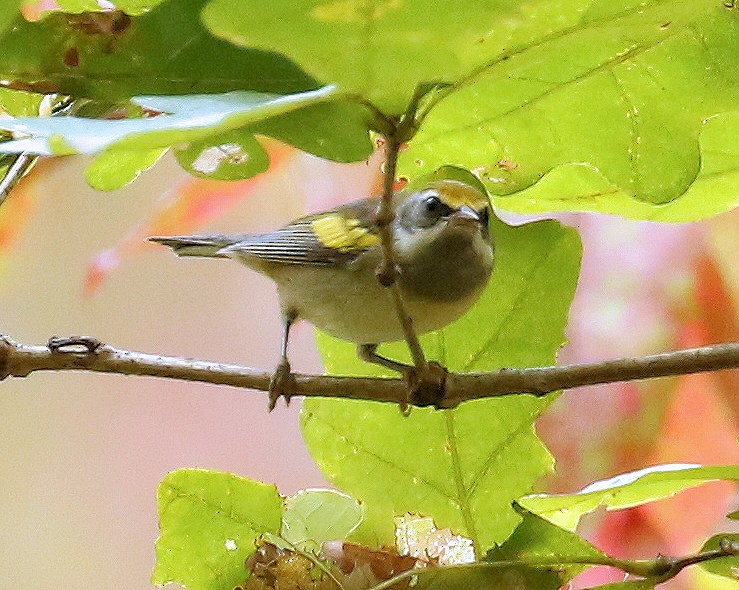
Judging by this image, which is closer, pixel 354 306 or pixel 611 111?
pixel 611 111

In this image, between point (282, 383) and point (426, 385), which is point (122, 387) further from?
point (426, 385)

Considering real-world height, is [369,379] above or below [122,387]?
above

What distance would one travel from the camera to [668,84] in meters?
0.57

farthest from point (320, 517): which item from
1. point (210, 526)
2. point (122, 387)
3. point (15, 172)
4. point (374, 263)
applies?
point (122, 387)

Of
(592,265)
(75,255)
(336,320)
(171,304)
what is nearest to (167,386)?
(171,304)

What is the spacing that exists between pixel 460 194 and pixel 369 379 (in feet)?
0.66

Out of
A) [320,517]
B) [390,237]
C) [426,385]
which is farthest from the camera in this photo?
[320,517]

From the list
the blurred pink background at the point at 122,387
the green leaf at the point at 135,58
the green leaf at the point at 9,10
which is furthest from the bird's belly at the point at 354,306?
the blurred pink background at the point at 122,387

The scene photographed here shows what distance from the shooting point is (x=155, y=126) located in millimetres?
318

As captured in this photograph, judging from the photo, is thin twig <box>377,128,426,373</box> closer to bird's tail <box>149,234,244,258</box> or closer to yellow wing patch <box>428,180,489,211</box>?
yellow wing patch <box>428,180,489,211</box>

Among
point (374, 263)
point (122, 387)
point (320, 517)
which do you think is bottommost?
point (122, 387)

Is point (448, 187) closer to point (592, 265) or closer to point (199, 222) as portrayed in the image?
point (592, 265)

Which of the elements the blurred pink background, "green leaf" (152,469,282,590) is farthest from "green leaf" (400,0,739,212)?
the blurred pink background

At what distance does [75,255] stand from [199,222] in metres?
0.82
